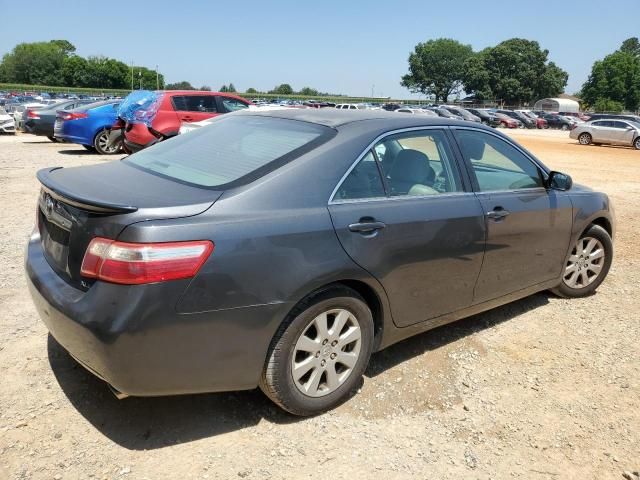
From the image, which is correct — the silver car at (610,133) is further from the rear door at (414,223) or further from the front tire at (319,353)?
the front tire at (319,353)

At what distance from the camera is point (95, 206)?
2424 millimetres

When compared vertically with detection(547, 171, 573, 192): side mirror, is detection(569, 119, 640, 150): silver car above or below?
below

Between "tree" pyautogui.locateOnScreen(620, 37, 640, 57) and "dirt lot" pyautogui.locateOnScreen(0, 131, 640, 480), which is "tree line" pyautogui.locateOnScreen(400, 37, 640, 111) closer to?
"tree" pyautogui.locateOnScreen(620, 37, 640, 57)

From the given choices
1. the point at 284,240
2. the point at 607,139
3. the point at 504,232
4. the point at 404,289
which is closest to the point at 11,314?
the point at 284,240

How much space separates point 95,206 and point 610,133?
30732 mm

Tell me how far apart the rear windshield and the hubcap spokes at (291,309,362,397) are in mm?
849

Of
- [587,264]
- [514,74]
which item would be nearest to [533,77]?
[514,74]

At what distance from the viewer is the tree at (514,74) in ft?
328

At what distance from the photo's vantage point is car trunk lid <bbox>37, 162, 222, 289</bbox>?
2.40m

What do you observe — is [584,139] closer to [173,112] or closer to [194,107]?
[194,107]

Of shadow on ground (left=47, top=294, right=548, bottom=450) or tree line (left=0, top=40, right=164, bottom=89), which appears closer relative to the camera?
shadow on ground (left=47, top=294, right=548, bottom=450)

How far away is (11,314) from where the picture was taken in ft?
13.0

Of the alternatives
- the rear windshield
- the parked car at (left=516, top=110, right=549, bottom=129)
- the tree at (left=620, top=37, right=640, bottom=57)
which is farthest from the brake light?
the tree at (left=620, top=37, right=640, bottom=57)

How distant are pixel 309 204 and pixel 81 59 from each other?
5558 inches
